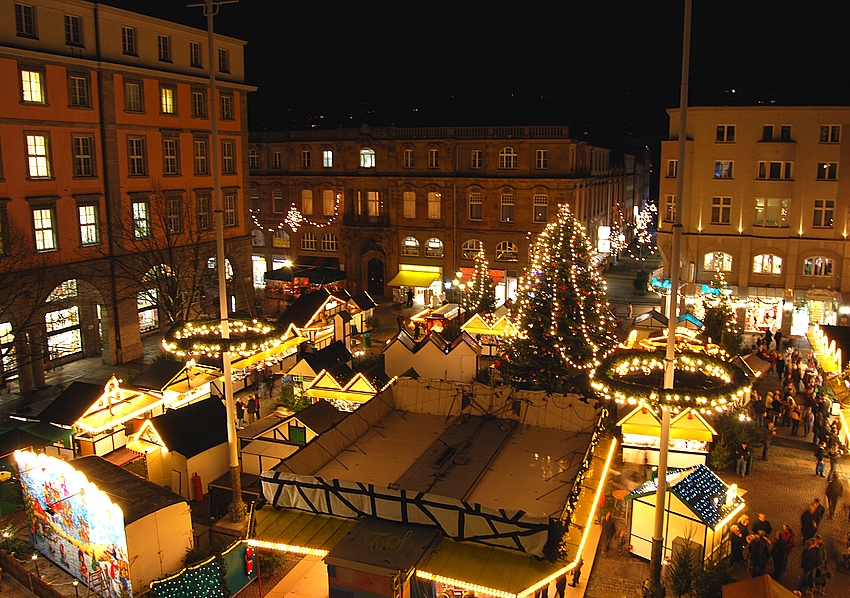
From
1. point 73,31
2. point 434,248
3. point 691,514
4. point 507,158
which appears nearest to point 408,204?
point 434,248

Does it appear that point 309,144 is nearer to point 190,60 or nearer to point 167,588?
point 190,60

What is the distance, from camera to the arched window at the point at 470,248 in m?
49.7

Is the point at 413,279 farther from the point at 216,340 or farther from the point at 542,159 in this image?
the point at 216,340

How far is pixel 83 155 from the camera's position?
32.4 metres

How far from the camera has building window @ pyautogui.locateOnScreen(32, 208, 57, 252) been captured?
99.3 feet

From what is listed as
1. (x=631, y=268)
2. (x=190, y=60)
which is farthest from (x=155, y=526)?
(x=631, y=268)

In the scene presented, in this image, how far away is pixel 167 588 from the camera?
14.1 meters

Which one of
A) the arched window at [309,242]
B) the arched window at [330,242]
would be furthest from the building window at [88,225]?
the arched window at [309,242]

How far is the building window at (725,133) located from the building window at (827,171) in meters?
4.69

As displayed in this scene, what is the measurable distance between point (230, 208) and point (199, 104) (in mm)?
6068

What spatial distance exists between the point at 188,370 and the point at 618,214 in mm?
51460

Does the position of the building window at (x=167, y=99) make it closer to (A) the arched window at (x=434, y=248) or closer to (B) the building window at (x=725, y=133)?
(A) the arched window at (x=434, y=248)

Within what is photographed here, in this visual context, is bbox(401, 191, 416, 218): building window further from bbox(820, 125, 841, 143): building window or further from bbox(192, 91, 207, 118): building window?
bbox(820, 125, 841, 143): building window

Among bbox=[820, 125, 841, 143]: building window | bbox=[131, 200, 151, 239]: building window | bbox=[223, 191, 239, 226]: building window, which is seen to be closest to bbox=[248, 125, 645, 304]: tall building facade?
bbox=[223, 191, 239, 226]: building window
